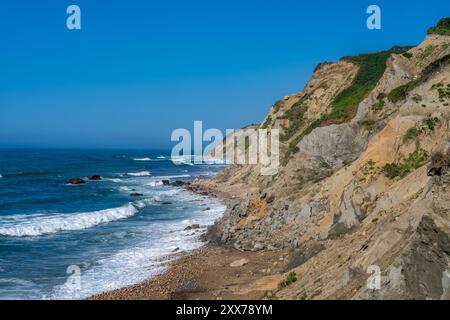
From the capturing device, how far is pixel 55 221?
36.5 m

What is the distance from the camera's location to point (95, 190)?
6038 cm

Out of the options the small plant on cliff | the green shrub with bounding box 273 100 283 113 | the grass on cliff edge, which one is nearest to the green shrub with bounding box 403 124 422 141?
the small plant on cliff

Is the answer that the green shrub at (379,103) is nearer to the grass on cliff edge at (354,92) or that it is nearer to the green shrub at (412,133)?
the grass on cliff edge at (354,92)

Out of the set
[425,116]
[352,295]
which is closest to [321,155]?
[425,116]

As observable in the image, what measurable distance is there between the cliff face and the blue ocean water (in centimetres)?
560

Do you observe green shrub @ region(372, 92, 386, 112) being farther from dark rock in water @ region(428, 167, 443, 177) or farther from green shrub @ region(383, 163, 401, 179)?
dark rock in water @ region(428, 167, 443, 177)

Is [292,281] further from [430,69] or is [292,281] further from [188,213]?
[188,213]

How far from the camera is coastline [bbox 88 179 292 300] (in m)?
17.7

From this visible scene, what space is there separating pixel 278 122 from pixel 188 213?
2353 cm

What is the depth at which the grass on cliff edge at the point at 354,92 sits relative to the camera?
4291cm

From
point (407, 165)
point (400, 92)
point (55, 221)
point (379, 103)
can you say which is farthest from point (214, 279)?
point (55, 221)

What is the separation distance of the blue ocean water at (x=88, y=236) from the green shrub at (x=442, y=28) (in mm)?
22984

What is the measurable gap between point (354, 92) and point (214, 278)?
36090mm

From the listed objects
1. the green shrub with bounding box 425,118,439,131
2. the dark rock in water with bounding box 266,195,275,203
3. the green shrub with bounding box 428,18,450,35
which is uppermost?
the green shrub with bounding box 428,18,450,35
